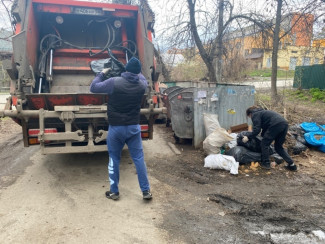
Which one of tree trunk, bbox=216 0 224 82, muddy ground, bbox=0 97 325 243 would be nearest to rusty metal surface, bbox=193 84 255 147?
muddy ground, bbox=0 97 325 243

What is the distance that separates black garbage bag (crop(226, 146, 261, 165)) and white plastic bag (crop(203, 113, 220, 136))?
3.17ft

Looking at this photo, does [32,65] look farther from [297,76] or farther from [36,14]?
[297,76]

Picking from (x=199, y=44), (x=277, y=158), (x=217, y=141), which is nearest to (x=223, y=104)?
(x=217, y=141)

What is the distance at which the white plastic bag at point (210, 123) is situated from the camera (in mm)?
5844

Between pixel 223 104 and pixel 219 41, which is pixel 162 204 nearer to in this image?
pixel 223 104

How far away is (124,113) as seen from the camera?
3416 mm

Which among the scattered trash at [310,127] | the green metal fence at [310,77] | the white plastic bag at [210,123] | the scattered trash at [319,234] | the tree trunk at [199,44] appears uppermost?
the tree trunk at [199,44]

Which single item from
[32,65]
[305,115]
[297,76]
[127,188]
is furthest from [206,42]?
[127,188]

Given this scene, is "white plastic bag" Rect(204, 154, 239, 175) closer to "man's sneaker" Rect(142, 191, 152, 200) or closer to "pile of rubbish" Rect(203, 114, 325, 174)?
"pile of rubbish" Rect(203, 114, 325, 174)

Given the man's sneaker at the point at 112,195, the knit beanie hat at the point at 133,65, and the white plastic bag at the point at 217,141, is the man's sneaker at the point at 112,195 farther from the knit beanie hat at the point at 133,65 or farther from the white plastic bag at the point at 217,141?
the white plastic bag at the point at 217,141

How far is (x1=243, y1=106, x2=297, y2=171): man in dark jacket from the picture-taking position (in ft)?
15.2

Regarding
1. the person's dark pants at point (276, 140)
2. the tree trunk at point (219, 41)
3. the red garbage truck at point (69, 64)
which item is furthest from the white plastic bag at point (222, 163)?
the tree trunk at point (219, 41)

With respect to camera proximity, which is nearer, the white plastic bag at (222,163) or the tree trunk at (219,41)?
the white plastic bag at (222,163)

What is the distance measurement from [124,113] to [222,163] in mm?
2089
